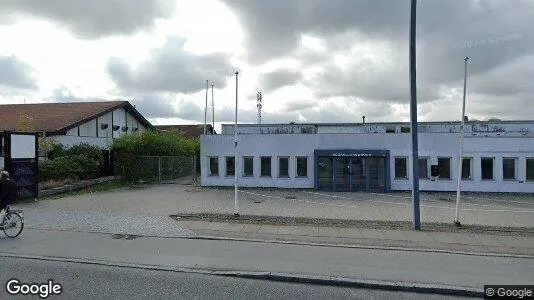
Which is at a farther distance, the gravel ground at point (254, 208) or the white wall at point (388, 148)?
the white wall at point (388, 148)

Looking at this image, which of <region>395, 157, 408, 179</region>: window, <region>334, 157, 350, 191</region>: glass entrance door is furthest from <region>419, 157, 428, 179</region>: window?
<region>334, 157, 350, 191</region>: glass entrance door

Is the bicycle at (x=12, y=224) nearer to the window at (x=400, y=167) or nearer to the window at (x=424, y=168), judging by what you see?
the window at (x=400, y=167)

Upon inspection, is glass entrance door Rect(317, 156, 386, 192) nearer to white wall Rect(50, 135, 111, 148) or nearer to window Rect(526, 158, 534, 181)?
window Rect(526, 158, 534, 181)

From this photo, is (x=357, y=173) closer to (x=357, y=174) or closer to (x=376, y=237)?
(x=357, y=174)

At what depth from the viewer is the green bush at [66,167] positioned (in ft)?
57.8

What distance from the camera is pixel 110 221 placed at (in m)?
9.93

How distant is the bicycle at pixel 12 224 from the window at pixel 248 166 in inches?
497

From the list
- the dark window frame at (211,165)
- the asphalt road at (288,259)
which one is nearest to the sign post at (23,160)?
the asphalt road at (288,259)

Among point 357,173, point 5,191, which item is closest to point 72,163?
point 5,191

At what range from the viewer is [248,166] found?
792 inches

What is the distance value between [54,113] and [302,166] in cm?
1884

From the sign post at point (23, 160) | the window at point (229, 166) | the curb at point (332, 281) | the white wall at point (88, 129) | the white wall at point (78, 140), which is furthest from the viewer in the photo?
the white wall at point (88, 129)

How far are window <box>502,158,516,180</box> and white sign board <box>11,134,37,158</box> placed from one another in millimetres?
22752

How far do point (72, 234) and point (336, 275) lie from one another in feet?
21.3
